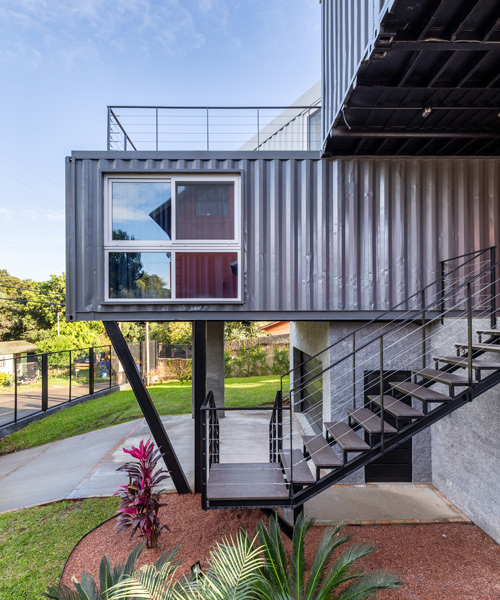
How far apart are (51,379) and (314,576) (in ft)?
35.0

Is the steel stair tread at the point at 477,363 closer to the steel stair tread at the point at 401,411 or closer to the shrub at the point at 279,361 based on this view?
the steel stair tread at the point at 401,411

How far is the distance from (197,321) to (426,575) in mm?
3657

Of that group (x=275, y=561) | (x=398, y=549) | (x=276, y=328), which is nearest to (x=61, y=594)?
(x=275, y=561)

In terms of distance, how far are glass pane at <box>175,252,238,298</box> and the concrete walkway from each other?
2.75 metres

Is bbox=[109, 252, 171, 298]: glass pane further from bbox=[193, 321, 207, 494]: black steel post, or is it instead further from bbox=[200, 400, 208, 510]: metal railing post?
bbox=[200, 400, 208, 510]: metal railing post

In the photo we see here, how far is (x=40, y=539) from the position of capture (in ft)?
13.5

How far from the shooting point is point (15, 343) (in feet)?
74.7

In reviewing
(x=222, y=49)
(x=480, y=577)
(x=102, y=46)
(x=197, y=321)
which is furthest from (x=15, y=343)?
(x=480, y=577)

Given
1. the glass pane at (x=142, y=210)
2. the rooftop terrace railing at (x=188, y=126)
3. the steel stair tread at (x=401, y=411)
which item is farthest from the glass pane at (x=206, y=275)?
the steel stair tread at (x=401, y=411)

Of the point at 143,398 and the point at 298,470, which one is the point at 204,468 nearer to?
the point at 298,470

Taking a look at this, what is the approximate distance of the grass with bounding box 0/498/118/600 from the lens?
11.3ft

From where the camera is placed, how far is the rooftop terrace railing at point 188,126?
→ 5.32 meters

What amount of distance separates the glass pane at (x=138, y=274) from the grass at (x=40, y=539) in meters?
2.73

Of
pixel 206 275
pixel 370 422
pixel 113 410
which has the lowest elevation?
pixel 113 410
